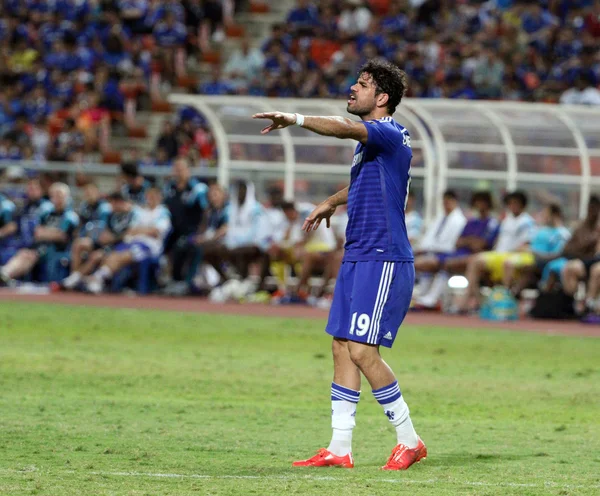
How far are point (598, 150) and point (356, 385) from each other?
1372cm

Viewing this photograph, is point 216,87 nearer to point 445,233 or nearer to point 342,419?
point 445,233

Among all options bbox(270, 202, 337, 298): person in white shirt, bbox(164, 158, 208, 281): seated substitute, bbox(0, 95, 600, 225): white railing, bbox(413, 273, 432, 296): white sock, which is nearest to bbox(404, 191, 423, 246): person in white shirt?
bbox(0, 95, 600, 225): white railing

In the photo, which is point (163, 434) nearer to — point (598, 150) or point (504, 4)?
point (598, 150)

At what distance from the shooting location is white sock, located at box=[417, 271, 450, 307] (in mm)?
19297

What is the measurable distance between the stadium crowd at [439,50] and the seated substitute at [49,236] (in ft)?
22.2

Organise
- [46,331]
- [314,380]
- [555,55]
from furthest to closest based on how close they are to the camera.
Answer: [555,55] < [46,331] < [314,380]

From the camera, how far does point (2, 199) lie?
22.3m

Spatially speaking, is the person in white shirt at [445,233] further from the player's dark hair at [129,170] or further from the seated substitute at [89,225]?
the seated substitute at [89,225]

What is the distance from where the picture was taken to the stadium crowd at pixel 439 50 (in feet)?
81.1

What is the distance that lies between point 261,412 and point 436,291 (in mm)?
10615

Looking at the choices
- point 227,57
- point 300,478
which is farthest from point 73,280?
point 300,478

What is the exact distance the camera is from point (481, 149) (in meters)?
20.2

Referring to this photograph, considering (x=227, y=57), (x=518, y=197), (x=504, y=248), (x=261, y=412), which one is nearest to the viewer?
(x=261, y=412)

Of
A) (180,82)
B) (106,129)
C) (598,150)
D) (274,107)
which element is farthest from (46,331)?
(180,82)
